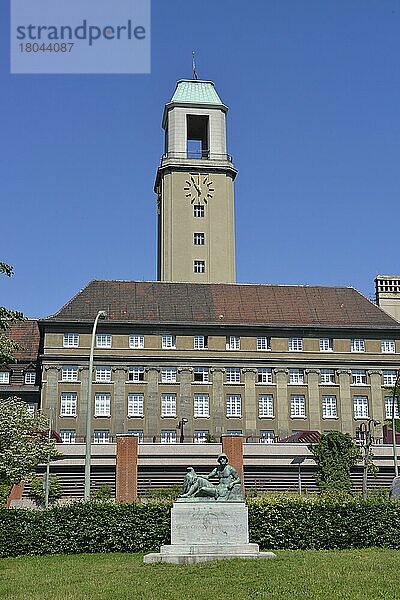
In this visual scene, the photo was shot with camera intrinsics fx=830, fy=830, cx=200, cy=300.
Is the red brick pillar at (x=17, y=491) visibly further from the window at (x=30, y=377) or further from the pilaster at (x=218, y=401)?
the window at (x=30, y=377)

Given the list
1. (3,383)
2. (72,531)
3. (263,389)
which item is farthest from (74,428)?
(72,531)

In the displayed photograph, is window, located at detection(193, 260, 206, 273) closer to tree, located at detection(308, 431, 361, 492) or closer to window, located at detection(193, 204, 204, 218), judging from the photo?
window, located at detection(193, 204, 204, 218)

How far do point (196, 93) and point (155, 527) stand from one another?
242 feet

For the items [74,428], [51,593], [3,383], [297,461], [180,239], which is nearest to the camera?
[51,593]

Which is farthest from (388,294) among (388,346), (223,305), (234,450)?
(234,450)

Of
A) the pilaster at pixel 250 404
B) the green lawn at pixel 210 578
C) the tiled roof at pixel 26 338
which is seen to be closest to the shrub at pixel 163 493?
the green lawn at pixel 210 578

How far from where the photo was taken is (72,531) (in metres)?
26.8

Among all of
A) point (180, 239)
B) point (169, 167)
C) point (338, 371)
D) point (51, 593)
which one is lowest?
point (51, 593)

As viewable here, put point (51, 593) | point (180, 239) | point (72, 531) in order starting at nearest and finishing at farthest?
1. point (51, 593)
2. point (72, 531)
3. point (180, 239)

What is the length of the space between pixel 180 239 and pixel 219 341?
18308 mm

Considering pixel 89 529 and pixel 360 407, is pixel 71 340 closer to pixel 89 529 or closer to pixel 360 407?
pixel 360 407

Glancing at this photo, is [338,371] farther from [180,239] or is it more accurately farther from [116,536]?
[116,536]

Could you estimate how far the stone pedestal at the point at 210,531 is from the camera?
24.8 meters

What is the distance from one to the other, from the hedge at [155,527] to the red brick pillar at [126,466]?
21.1 meters
